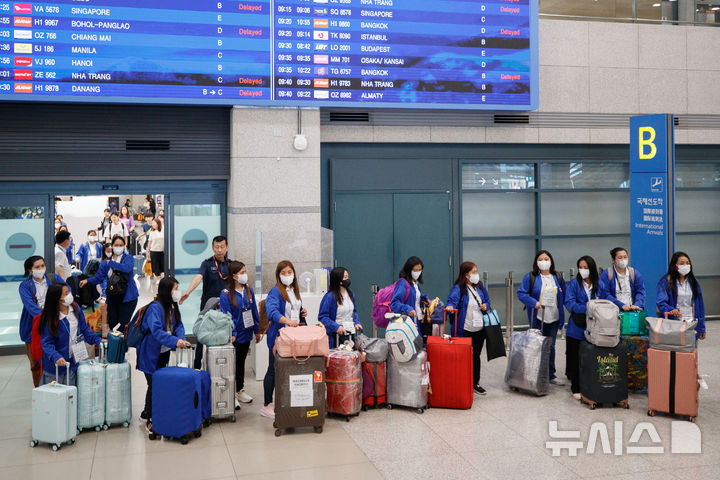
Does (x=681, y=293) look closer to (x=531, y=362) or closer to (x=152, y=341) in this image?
(x=531, y=362)

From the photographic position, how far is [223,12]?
30.5 feet

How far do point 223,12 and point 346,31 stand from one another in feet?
5.27

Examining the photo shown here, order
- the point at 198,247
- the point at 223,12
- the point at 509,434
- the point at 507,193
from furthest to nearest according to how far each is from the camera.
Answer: the point at 507,193 → the point at 198,247 → the point at 223,12 → the point at 509,434

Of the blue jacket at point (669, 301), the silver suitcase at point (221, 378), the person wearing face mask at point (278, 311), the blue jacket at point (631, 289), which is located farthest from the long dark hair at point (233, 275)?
the blue jacket at point (669, 301)

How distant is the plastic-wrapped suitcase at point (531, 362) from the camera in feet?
24.5

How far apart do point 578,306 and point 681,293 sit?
1.11 metres

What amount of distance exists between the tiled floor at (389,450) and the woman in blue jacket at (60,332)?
0.63 meters

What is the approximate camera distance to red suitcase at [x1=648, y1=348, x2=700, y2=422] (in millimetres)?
6613

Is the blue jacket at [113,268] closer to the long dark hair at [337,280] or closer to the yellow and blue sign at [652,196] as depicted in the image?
the long dark hair at [337,280]

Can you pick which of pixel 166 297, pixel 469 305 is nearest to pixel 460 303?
pixel 469 305

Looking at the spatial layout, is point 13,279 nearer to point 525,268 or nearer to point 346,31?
point 346,31

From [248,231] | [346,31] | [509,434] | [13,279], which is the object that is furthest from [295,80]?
[509,434]

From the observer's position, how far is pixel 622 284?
25.5ft

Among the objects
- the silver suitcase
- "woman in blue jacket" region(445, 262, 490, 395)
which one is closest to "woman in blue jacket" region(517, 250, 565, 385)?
"woman in blue jacket" region(445, 262, 490, 395)
